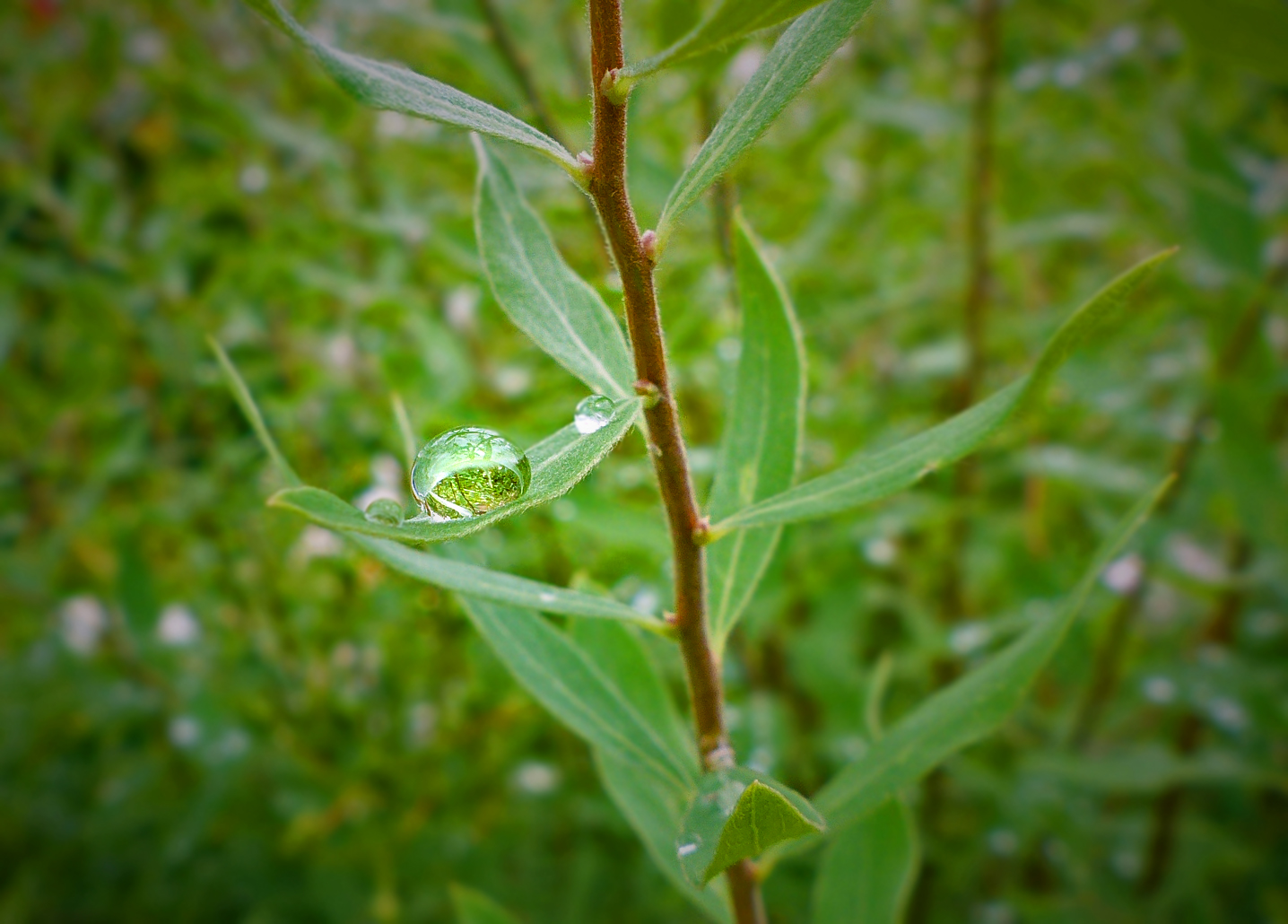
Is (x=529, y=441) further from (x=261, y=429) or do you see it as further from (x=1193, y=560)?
(x=1193, y=560)

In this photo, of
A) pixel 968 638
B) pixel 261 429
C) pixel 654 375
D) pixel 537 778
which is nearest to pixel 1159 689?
pixel 968 638

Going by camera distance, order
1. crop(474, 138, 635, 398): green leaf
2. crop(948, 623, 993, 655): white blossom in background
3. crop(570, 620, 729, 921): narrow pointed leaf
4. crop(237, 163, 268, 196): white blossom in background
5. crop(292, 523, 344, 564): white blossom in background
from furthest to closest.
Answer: crop(237, 163, 268, 196): white blossom in background < crop(292, 523, 344, 564): white blossom in background < crop(948, 623, 993, 655): white blossom in background < crop(570, 620, 729, 921): narrow pointed leaf < crop(474, 138, 635, 398): green leaf

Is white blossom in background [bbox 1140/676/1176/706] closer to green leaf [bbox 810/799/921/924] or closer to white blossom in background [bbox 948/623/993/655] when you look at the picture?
white blossom in background [bbox 948/623/993/655]

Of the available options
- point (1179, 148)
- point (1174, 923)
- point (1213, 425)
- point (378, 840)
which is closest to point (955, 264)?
point (1179, 148)

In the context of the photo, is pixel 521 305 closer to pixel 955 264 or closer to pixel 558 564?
pixel 558 564

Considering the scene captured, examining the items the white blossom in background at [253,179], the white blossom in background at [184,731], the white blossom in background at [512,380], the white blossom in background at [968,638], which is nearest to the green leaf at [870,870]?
the white blossom in background at [968,638]

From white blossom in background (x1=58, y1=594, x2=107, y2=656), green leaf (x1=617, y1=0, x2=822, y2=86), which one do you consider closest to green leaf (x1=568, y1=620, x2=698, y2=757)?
green leaf (x1=617, y1=0, x2=822, y2=86)
